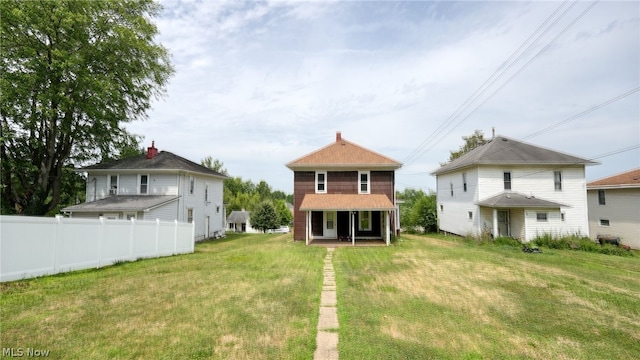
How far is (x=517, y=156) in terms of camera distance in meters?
21.0

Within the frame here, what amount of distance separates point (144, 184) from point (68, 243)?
13.5m

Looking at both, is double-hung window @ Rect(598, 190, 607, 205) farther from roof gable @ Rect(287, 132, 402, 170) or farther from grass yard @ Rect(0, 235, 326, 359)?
grass yard @ Rect(0, 235, 326, 359)

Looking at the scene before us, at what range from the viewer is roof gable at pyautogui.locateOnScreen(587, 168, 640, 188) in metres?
20.5

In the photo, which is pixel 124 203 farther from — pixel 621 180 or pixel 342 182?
pixel 621 180

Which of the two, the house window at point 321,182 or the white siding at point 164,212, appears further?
the house window at point 321,182

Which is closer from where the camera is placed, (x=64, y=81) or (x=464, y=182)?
(x=64, y=81)

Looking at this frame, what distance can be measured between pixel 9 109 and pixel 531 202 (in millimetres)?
30644

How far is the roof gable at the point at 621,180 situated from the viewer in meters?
20.5

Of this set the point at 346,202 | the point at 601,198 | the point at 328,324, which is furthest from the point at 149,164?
the point at 601,198

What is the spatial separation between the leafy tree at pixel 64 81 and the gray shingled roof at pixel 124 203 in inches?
122

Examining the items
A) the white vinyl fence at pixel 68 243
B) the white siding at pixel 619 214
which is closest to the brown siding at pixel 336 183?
the white vinyl fence at pixel 68 243

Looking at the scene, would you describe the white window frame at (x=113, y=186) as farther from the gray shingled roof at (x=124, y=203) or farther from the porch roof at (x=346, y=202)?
the porch roof at (x=346, y=202)

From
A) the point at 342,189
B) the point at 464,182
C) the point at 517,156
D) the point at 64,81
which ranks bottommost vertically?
the point at 342,189

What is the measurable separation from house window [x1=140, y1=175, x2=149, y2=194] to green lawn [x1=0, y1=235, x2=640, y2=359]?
40.0 feet
